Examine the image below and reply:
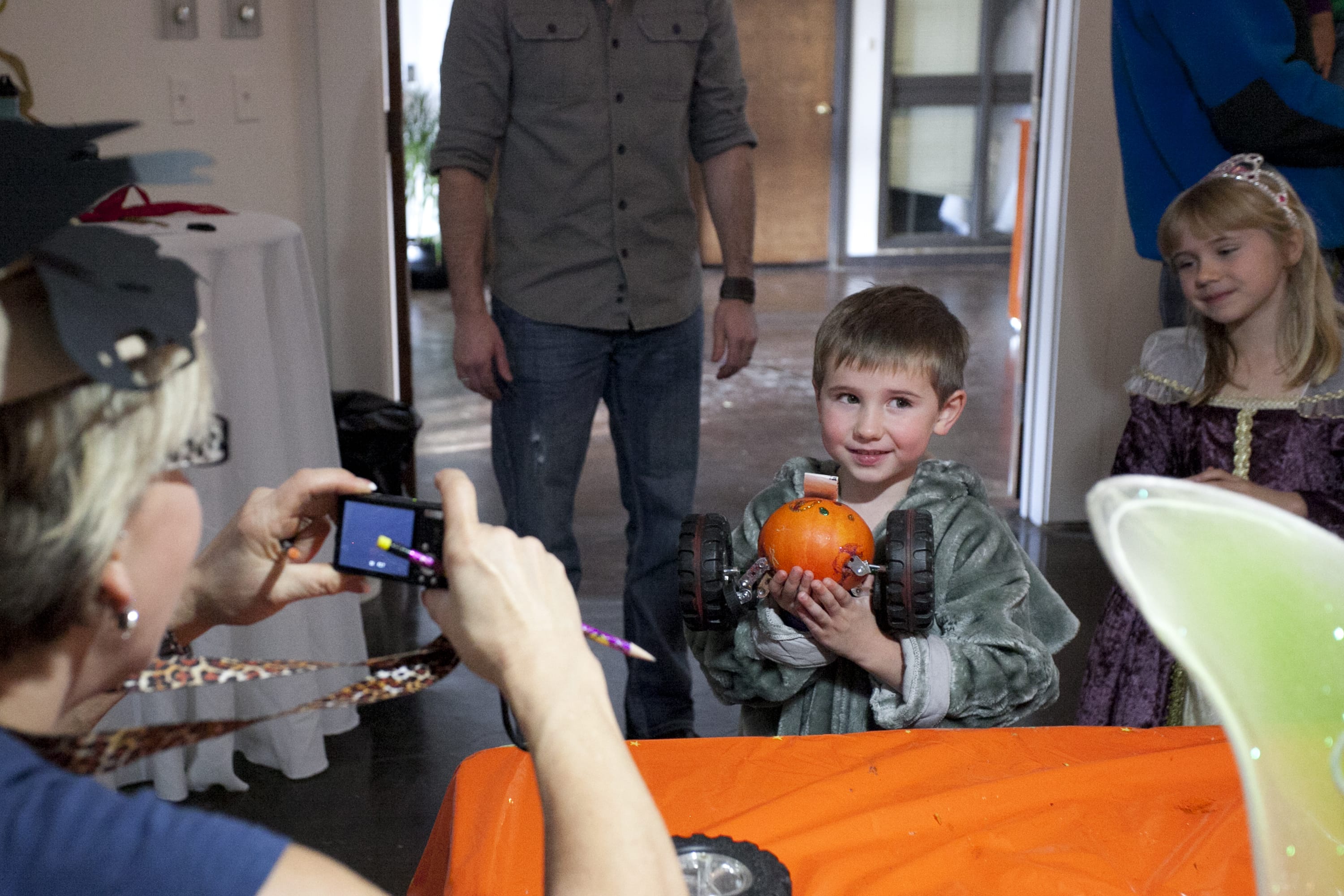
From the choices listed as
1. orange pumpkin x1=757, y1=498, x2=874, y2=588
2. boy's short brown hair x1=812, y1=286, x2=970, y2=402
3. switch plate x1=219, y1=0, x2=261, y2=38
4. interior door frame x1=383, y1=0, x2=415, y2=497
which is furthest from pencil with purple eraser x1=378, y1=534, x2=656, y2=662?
switch plate x1=219, y1=0, x2=261, y2=38

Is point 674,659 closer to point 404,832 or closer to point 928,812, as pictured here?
point 404,832

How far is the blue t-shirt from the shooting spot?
74cm

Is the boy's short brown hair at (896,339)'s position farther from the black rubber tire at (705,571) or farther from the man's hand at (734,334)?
the man's hand at (734,334)

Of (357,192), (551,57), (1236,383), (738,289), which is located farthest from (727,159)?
(357,192)

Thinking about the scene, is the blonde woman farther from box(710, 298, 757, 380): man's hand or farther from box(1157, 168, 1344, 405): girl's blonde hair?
box(710, 298, 757, 380): man's hand

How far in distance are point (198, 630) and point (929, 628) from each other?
99 centimetres

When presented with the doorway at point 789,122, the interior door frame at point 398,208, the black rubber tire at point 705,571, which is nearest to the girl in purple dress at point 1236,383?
the black rubber tire at point 705,571

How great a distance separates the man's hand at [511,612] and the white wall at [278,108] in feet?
10.5

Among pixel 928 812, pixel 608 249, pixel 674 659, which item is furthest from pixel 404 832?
pixel 928 812

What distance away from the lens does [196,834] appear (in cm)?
76

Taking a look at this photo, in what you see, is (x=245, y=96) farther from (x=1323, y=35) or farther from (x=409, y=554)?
(x=409, y=554)

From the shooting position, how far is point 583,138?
2742 millimetres

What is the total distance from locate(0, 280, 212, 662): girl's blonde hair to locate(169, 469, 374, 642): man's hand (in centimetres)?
42

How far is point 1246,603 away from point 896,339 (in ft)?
3.67
